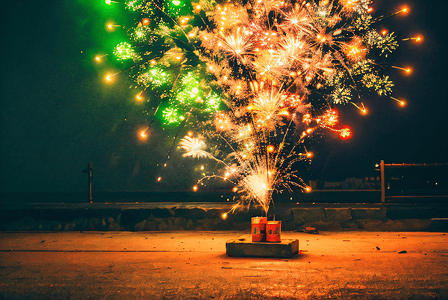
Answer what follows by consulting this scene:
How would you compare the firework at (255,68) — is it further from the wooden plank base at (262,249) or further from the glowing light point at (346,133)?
the glowing light point at (346,133)

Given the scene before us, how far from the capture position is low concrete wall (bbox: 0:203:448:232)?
27.5 feet

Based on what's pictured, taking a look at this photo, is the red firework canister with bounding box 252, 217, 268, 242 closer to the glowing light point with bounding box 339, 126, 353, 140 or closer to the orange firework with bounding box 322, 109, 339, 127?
the orange firework with bounding box 322, 109, 339, 127

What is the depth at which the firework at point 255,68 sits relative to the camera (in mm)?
8195

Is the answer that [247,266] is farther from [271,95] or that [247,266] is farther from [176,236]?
[271,95]

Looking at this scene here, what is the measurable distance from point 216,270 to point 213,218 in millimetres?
3956

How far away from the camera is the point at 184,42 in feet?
35.2

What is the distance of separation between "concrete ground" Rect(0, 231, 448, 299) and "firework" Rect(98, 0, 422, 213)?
5.09ft

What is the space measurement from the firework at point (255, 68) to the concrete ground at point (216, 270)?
5.09ft

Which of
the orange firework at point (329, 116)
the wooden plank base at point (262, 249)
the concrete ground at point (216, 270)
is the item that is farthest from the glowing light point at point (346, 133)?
the wooden plank base at point (262, 249)

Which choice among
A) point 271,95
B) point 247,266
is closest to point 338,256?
point 247,266

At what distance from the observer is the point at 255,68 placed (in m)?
8.52

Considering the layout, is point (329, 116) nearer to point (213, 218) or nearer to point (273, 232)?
point (213, 218)

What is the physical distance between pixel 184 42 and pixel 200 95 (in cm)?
153

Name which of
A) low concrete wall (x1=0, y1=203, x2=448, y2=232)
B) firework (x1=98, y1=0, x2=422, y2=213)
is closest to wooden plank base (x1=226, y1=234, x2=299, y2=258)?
firework (x1=98, y1=0, x2=422, y2=213)
